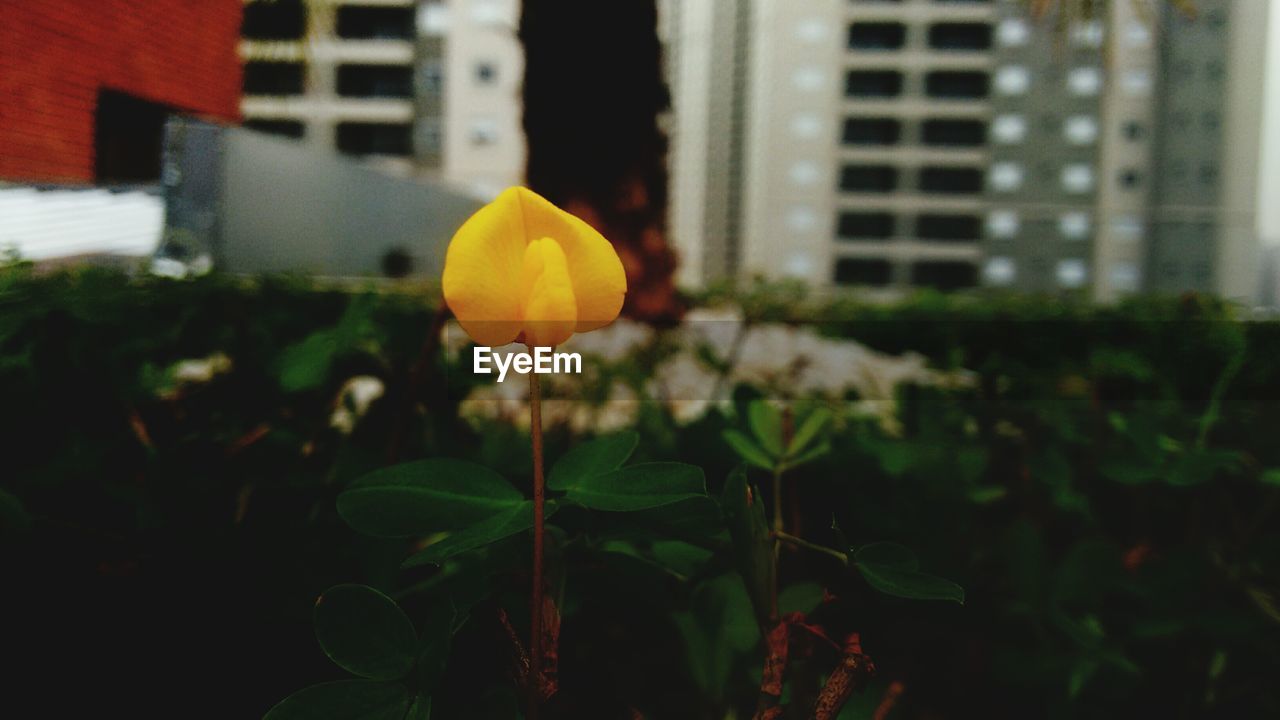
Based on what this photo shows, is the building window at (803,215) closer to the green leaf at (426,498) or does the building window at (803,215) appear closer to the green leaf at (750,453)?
the green leaf at (750,453)

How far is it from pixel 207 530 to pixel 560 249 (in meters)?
0.30

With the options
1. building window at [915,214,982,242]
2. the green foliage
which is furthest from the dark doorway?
building window at [915,214,982,242]

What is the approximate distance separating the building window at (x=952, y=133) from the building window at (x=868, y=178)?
7.01 ft

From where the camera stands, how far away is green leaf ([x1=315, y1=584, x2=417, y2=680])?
25cm

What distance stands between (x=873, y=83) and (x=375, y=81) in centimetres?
2103

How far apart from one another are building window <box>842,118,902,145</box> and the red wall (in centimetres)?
3214

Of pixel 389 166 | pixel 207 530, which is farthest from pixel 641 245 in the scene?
pixel 389 166

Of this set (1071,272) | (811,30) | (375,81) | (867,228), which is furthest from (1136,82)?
(375,81)

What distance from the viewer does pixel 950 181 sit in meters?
30.0

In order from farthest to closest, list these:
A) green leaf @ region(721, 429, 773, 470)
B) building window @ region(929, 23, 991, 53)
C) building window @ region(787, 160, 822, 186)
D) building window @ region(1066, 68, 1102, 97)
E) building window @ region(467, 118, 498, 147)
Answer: building window @ region(787, 160, 822, 186) → building window @ region(929, 23, 991, 53) → building window @ region(1066, 68, 1102, 97) → building window @ region(467, 118, 498, 147) → green leaf @ region(721, 429, 773, 470)

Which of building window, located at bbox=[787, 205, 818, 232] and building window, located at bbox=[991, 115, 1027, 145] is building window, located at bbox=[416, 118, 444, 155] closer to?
building window, located at bbox=[787, 205, 818, 232]

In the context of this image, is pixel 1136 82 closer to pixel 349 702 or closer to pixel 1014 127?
pixel 1014 127

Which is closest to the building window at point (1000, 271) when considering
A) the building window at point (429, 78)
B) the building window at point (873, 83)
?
the building window at point (873, 83)

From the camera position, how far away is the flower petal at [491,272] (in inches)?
9.5
